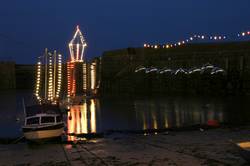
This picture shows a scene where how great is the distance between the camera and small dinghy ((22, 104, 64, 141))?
30.5m

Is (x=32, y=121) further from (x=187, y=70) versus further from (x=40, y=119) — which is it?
(x=187, y=70)

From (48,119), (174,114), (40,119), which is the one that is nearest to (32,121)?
(40,119)

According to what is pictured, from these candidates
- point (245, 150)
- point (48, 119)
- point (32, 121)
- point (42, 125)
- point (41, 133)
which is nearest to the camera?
point (245, 150)

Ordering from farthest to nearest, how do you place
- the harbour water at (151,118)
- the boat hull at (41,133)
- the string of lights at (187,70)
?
the string of lights at (187,70) < the harbour water at (151,118) < the boat hull at (41,133)

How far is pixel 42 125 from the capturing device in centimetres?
3069

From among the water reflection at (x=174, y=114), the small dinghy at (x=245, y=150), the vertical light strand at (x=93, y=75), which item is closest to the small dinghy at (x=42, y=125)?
the water reflection at (x=174, y=114)

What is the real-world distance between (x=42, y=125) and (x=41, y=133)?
0.51 metres

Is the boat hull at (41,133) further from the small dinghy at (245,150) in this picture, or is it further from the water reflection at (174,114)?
the small dinghy at (245,150)

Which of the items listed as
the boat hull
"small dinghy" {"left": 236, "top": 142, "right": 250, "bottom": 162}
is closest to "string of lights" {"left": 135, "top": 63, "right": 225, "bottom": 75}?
the boat hull

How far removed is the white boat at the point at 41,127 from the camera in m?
30.4

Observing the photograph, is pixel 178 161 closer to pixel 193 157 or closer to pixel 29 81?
pixel 193 157

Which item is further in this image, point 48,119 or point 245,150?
point 48,119

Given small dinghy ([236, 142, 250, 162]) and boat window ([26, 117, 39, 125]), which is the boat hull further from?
small dinghy ([236, 142, 250, 162])

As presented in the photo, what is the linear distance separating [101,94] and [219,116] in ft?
154
